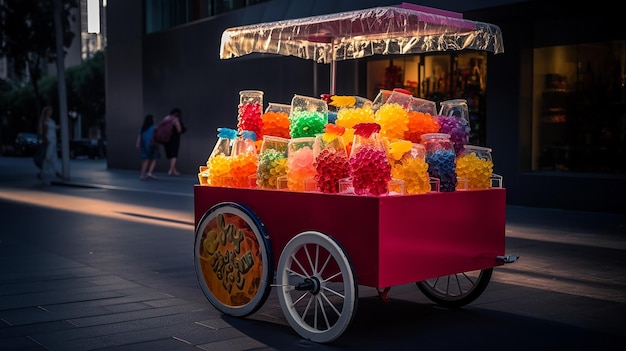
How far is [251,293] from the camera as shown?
5.77 metres

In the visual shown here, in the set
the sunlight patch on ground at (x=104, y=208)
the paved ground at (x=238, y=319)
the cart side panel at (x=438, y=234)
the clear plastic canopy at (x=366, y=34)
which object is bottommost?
the paved ground at (x=238, y=319)

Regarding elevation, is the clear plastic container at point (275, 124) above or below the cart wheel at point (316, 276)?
above

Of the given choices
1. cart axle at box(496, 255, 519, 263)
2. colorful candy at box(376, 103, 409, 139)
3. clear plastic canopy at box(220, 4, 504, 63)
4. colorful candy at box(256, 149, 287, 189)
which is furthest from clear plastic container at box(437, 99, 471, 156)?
colorful candy at box(256, 149, 287, 189)

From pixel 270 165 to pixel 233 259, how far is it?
740 millimetres

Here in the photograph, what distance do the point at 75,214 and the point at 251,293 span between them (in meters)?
8.53

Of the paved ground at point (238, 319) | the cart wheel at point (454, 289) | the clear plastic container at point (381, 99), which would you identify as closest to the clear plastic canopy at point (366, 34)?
the clear plastic container at point (381, 99)

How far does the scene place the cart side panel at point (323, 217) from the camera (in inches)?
198

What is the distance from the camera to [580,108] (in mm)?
14062

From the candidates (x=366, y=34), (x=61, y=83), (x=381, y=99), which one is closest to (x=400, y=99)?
(x=381, y=99)

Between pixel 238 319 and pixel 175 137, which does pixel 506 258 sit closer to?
pixel 238 319

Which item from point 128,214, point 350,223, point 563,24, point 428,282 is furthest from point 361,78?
point 350,223

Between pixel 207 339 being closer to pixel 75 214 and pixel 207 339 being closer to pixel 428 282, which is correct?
pixel 428 282

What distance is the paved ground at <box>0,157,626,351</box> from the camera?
5270mm

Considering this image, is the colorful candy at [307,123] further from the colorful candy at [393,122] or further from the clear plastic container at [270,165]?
the colorful candy at [393,122]
